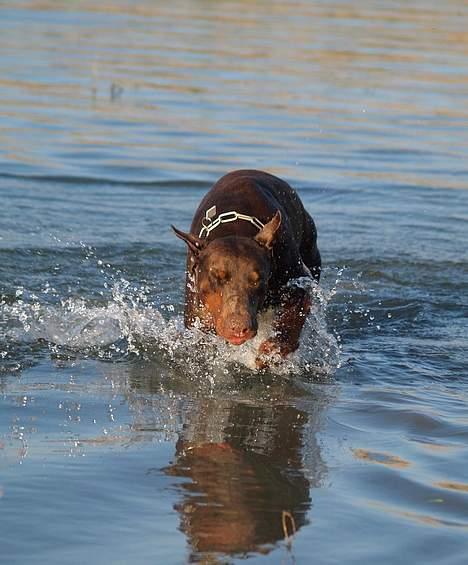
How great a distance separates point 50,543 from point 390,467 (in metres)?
1.72

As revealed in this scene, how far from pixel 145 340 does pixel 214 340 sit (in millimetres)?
824

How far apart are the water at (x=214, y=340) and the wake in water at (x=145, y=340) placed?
0.06ft

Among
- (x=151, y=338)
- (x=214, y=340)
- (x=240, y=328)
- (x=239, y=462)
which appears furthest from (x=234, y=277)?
(x=151, y=338)

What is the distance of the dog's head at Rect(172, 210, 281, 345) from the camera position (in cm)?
629

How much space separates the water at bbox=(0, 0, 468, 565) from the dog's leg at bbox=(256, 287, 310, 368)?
0.10m

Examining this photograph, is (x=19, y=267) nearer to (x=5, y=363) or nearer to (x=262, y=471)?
(x=5, y=363)

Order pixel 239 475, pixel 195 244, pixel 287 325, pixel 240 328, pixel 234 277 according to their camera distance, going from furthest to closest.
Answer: pixel 287 325 → pixel 195 244 → pixel 234 277 → pixel 240 328 → pixel 239 475

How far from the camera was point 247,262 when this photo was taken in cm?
643

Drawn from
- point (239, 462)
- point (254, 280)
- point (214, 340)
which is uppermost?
point (254, 280)

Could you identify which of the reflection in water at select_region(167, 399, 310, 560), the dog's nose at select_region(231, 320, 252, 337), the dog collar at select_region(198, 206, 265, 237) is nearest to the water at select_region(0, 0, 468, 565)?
the reflection in water at select_region(167, 399, 310, 560)

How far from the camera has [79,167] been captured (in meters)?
13.7

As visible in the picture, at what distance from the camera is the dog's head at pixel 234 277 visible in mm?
6293

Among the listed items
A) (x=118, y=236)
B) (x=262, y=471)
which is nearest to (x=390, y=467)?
(x=262, y=471)

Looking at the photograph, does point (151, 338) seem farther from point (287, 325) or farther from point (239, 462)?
point (239, 462)
